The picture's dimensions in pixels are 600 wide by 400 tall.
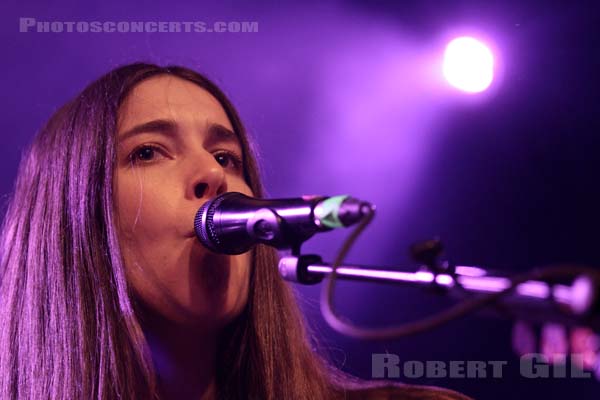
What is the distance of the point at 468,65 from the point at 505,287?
2.36 m

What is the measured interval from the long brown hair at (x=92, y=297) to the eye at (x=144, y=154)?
0.06 meters

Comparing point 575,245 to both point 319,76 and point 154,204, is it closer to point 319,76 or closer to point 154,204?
point 319,76

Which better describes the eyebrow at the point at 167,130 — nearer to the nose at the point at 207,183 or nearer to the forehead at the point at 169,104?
the forehead at the point at 169,104

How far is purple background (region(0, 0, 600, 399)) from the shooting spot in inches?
96.0

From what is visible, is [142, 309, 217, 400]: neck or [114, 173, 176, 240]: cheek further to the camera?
[142, 309, 217, 400]: neck

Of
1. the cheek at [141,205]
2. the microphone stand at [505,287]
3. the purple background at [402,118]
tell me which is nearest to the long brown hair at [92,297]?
the cheek at [141,205]

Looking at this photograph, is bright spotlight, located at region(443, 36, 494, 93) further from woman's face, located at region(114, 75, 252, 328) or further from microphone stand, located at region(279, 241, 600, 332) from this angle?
microphone stand, located at region(279, 241, 600, 332)

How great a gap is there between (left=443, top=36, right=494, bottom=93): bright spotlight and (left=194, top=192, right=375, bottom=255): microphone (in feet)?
6.32

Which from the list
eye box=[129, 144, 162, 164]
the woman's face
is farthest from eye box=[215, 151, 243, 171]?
eye box=[129, 144, 162, 164]

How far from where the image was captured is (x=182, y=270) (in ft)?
4.55

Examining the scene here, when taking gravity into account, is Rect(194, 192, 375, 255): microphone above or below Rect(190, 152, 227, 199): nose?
below

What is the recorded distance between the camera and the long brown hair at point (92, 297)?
149 cm

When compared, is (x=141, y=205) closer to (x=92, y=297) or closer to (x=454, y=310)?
(x=92, y=297)

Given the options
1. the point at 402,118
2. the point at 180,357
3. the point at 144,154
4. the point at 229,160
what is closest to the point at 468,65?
the point at 402,118
